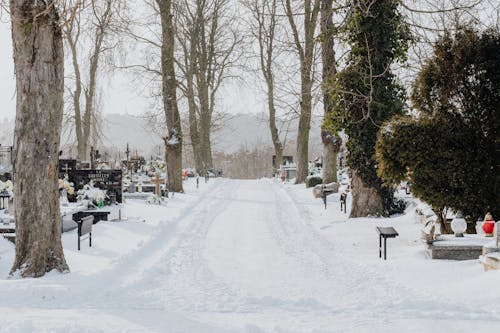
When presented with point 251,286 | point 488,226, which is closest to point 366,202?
point 488,226

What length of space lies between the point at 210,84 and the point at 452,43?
29975mm

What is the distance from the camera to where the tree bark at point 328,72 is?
1664cm

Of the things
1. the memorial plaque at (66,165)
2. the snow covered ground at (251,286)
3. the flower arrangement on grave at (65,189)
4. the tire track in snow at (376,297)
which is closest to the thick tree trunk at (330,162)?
the snow covered ground at (251,286)

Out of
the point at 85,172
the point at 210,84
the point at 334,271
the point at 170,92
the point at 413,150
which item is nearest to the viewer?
the point at 334,271

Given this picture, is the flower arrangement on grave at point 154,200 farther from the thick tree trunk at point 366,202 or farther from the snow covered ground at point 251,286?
the thick tree trunk at point 366,202

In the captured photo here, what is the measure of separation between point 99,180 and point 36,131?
9.10 metres

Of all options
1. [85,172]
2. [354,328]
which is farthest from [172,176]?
[354,328]

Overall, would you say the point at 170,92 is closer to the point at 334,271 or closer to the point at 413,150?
the point at 413,150

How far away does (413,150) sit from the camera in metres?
11.6

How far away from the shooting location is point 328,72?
17281 millimetres

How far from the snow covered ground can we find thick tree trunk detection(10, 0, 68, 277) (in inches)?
21.3

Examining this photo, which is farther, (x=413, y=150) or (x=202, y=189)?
(x=202, y=189)

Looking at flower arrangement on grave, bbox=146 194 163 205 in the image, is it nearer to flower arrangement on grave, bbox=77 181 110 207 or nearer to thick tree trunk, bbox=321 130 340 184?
flower arrangement on grave, bbox=77 181 110 207

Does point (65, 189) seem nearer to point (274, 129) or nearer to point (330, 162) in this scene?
point (330, 162)
